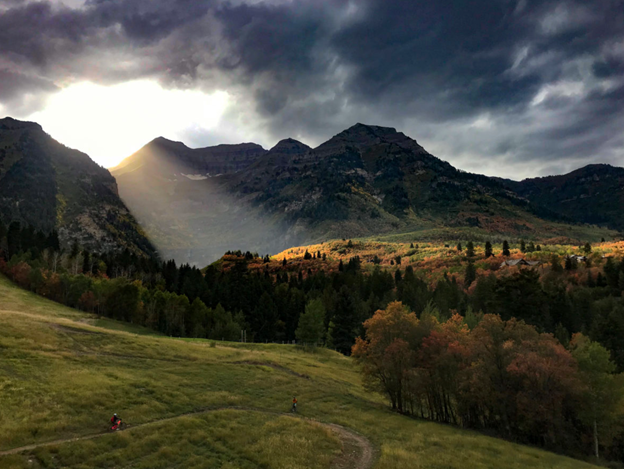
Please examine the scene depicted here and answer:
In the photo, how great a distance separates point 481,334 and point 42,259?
140 m

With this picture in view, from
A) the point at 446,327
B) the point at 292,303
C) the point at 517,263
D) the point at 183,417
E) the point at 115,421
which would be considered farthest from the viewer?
the point at 517,263

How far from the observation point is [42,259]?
12362 centimetres

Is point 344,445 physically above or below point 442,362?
below

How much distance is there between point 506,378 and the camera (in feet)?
149

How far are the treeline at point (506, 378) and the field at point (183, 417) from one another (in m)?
6.17

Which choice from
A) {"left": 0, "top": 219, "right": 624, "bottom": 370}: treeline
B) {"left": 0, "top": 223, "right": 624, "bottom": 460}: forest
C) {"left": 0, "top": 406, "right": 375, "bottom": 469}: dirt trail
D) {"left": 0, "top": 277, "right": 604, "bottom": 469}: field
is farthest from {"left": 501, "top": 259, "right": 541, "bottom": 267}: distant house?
{"left": 0, "top": 406, "right": 375, "bottom": 469}: dirt trail

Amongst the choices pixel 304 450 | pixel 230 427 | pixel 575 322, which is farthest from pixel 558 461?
pixel 575 322

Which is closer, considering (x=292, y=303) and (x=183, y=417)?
(x=183, y=417)

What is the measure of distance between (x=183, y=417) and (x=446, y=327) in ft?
132

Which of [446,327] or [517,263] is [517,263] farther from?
[446,327]

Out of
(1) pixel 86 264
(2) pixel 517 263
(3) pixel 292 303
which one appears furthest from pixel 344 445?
(2) pixel 517 263

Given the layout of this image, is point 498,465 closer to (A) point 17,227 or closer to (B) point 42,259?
(B) point 42,259

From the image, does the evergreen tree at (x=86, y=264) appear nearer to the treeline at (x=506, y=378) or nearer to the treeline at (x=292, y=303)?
the treeline at (x=292, y=303)

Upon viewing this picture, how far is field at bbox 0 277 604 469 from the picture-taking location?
22984 mm
